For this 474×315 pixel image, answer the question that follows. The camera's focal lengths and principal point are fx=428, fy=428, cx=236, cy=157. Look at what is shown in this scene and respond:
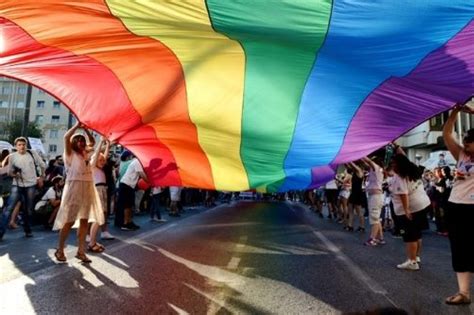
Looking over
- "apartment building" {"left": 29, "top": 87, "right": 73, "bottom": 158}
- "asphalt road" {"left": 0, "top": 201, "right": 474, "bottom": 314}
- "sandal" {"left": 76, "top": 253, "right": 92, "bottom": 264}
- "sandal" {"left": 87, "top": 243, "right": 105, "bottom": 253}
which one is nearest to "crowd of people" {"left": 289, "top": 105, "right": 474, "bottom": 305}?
"asphalt road" {"left": 0, "top": 201, "right": 474, "bottom": 314}

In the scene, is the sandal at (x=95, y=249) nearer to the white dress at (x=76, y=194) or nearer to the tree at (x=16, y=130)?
the white dress at (x=76, y=194)

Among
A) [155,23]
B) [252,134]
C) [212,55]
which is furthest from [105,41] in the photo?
[252,134]

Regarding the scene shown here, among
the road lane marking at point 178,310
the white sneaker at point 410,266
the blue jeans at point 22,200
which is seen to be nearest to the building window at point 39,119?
the blue jeans at point 22,200

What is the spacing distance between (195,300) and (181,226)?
24.0 ft

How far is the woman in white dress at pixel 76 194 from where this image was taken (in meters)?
5.79

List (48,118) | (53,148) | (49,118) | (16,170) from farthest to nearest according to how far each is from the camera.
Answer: (48,118)
(49,118)
(53,148)
(16,170)

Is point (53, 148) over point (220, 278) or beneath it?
over

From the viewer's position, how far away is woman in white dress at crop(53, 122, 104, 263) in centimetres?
579

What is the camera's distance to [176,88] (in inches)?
197

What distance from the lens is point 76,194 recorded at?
587 cm

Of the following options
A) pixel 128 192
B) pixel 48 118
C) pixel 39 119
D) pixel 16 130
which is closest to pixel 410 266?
pixel 128 192

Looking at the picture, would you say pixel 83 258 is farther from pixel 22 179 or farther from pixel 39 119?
pixel 39 119

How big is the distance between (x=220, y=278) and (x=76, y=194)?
2304 mm

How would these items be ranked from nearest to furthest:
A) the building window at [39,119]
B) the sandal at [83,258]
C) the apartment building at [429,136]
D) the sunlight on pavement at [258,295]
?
the sunlight on pavement at [258,295]
the sandal at [83,258]
the apartment building at [429,136]
the building window at [39,119]
